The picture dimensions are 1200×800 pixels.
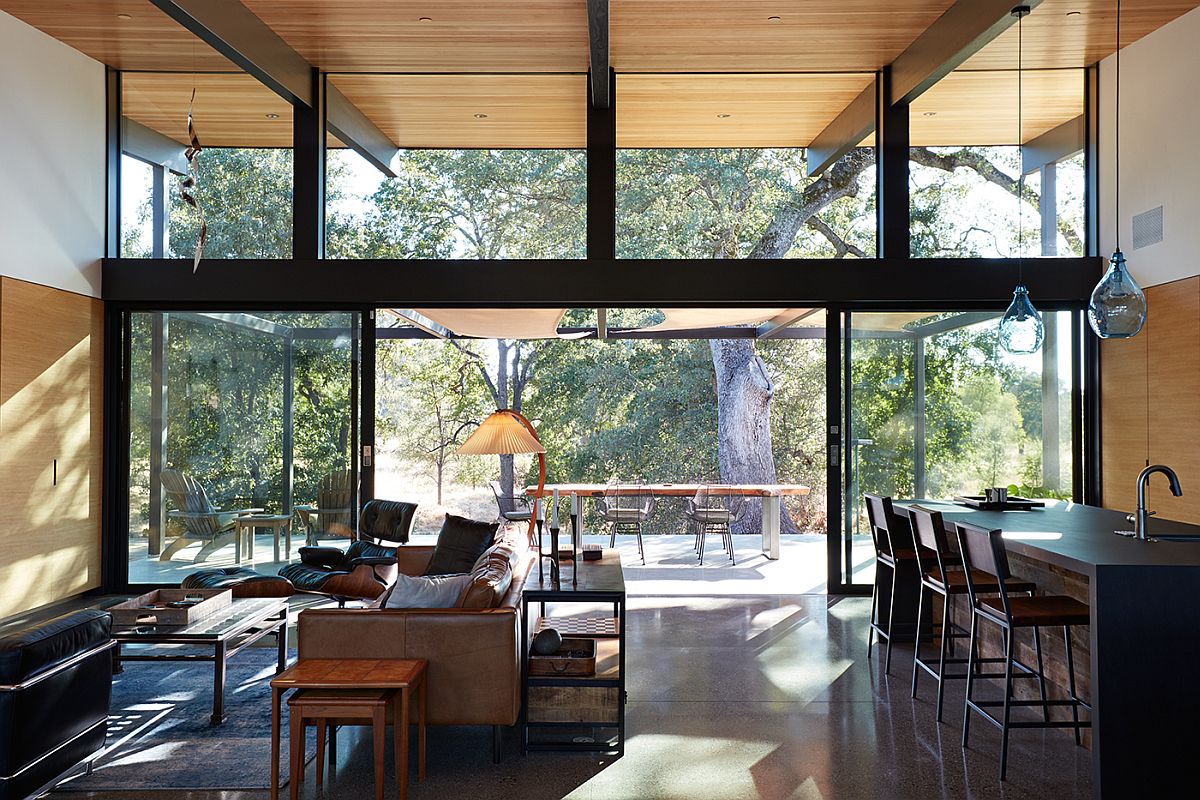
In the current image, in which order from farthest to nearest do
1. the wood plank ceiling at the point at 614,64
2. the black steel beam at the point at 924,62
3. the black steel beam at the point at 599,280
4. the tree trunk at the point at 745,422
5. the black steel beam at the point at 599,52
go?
the tree trunk at the point at 745,422
the black steel beam at the point at 599,280
the wood plank ceiling at the point at 614,64
the black steel beam at the point at 924,62
the black steel beam at the point at 599,52

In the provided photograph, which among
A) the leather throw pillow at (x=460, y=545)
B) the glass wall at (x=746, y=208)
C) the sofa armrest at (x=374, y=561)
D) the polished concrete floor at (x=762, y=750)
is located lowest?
the polished concrete floor at (x=762, y=750)

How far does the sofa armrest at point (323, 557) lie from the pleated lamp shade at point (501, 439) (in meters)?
2.33

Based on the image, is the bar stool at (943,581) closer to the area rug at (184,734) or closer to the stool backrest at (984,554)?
the stool backrest at (984,554)

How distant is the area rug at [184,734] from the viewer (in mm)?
3936

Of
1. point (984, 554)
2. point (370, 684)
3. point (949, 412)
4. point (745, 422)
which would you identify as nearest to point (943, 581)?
point (984, 554)

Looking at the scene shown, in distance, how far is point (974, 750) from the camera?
4.25 meters

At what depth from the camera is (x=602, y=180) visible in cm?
796

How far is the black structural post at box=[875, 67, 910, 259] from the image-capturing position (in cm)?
790

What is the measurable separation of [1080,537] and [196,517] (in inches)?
268

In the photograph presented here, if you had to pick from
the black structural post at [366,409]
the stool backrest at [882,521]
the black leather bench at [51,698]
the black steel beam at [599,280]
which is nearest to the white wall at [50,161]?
the black steel beam at [599,280]

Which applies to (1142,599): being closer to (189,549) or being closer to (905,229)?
(905,229)

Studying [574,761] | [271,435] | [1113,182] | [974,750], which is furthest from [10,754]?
[1113,182]

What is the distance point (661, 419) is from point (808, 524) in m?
3.52

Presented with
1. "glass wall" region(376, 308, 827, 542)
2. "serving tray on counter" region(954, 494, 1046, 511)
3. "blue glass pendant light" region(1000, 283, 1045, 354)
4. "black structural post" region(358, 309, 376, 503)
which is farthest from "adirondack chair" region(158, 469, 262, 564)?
"glass wall" region(376, 308, 827, 542)
